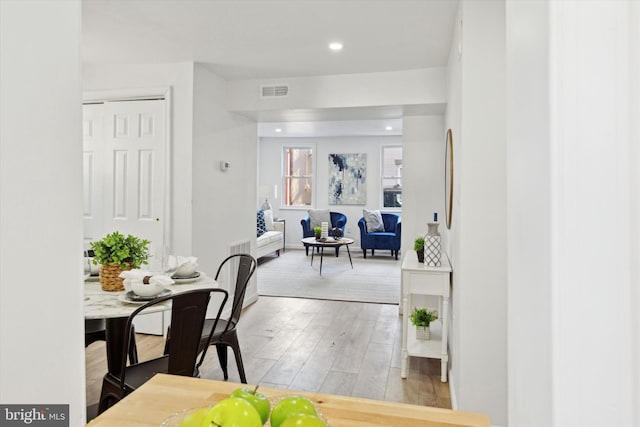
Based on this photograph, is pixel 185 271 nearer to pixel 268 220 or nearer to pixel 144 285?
pixel 144 285

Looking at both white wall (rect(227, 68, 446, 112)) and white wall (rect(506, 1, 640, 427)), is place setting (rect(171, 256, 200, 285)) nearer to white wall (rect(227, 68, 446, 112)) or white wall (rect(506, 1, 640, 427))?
white wall (rect(506, 1, 640, 427))

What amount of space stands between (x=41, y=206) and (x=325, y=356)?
2.73 m

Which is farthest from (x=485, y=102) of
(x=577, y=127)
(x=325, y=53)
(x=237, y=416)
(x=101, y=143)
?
(x=101, y=143)

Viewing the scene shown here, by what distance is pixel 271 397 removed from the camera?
30.9 inches

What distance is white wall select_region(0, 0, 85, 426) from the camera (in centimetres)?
A: 82

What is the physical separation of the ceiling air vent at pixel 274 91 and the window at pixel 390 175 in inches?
193

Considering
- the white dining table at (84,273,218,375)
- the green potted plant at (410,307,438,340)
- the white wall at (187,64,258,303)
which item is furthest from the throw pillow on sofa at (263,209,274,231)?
the white dining table at (84,273,218,375)

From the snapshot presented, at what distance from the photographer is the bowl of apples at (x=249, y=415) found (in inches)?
19.7

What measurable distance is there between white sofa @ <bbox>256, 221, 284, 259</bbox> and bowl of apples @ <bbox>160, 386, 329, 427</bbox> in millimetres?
6576

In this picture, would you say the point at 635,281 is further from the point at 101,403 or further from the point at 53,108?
the point at 101,403

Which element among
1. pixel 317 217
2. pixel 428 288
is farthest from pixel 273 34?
pixel 317 217

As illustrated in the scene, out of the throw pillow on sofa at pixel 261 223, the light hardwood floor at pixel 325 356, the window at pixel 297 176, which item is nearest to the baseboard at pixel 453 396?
the light hardwood floor at pixel 325 356

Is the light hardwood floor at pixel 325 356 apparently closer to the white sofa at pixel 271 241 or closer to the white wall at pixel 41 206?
the white wall at pixel 41 206

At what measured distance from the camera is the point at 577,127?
0.39 m
